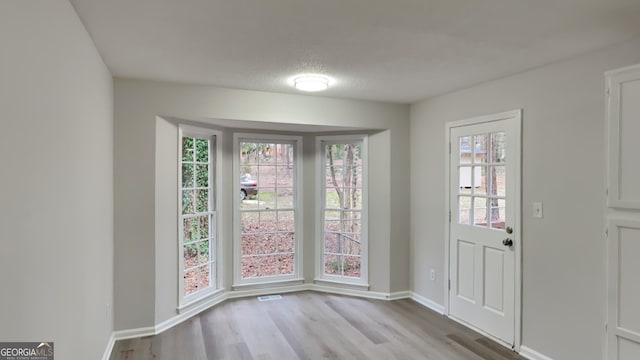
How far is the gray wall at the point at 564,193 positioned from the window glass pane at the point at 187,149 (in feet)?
9.90

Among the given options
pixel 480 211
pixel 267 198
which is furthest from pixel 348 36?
pixel 267 198

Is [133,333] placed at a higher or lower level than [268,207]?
lower

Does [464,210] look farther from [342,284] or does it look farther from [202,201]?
[202,201]

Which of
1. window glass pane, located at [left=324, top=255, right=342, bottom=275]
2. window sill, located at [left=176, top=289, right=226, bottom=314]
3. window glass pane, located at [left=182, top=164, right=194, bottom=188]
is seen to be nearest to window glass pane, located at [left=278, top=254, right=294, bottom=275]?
window glass pane, located at [left=324, top=255, right=342, bottom=275]

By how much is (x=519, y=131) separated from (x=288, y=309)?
2.94m

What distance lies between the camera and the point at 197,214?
4.08 m

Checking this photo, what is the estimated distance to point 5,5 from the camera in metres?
1.16

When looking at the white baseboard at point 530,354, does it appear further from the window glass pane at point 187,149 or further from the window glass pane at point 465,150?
the window glass pane at point 187,149

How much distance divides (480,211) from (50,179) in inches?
135

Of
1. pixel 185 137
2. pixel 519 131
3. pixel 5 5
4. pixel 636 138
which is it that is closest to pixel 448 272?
pixel 519 131

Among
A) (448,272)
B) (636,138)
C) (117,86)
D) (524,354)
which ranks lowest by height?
(524,354)

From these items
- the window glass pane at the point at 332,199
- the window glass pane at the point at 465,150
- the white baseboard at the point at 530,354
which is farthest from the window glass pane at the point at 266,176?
the white baseboard at the point at 530,354

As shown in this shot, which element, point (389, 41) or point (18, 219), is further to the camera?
point (389, 41)

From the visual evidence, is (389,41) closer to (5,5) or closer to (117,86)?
(5,5)
